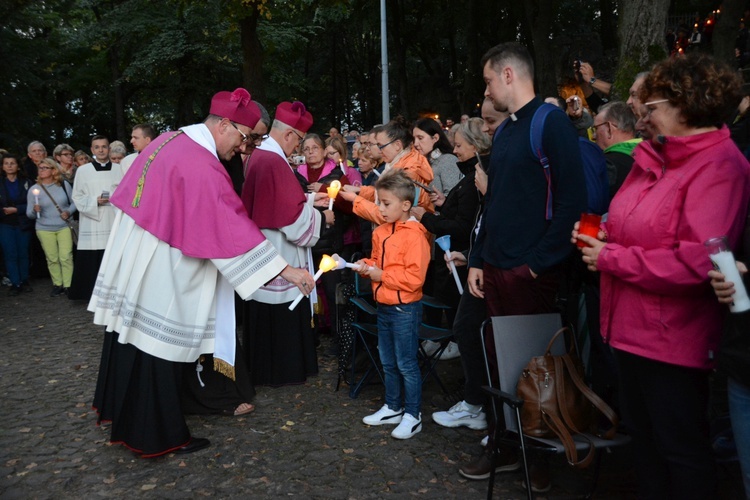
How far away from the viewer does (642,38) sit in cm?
820

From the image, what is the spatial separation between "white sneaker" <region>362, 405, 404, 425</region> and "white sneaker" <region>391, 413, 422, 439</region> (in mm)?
154

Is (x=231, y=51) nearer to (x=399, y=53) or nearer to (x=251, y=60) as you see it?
(x=251, y=60)

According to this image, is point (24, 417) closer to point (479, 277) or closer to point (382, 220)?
point (382, 220)

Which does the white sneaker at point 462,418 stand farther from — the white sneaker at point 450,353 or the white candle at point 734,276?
the white candle at point 734,276

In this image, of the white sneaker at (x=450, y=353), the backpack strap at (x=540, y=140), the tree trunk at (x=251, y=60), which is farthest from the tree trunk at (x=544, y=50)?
the backpack strap at (x=540, y=140)

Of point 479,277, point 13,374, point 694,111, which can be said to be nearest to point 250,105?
point 479,277

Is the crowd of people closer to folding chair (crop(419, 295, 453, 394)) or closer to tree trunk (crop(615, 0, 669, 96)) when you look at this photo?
folding chair (crop(419, 295, 453, 394))

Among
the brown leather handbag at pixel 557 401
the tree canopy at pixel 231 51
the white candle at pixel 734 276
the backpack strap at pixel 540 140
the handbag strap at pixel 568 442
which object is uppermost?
the tree canopy at pixel 231 51

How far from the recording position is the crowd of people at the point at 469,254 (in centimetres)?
264

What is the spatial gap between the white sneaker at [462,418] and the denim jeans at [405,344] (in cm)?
22

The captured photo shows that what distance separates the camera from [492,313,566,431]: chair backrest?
3.50 meters

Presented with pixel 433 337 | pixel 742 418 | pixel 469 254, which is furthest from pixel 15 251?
pixel 742 418

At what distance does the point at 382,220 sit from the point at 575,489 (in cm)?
215

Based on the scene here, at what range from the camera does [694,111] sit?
2615 millimetres
